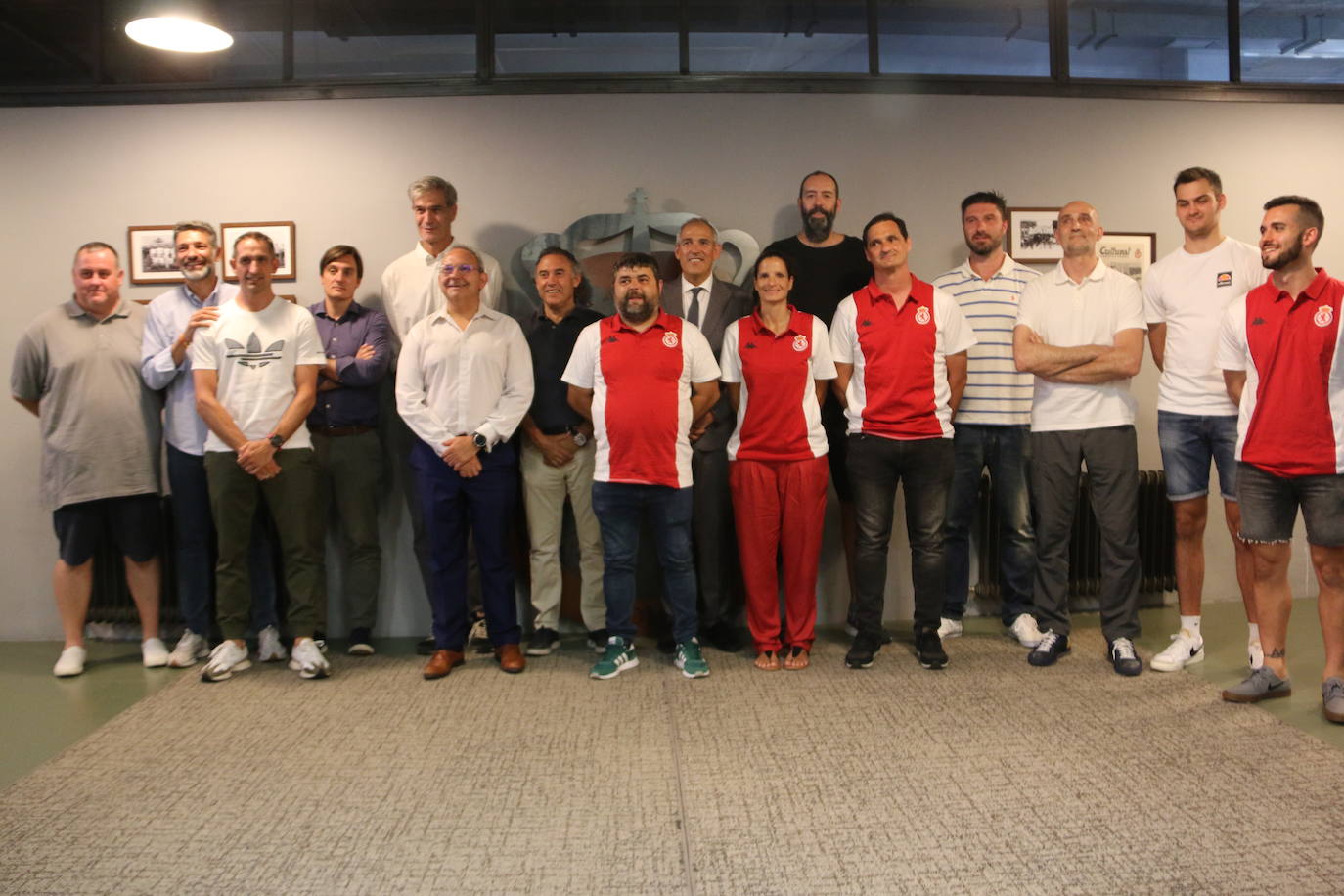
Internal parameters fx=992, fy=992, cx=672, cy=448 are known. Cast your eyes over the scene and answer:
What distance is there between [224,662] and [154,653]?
50cm

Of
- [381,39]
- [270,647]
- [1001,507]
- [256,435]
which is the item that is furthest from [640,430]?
[381,39]

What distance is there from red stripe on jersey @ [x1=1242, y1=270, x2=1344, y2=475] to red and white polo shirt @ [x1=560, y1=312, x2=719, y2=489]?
6.34ft

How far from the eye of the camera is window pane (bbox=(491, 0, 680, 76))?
466 centimetres

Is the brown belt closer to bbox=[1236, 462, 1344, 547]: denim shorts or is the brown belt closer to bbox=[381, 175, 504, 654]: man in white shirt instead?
bbox=[381, 175, 504, 654]: man in white shirt

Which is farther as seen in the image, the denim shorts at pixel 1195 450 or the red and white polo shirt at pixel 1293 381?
the denim shorts at pixel 1195 450

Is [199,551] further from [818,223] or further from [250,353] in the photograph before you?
[818,223]

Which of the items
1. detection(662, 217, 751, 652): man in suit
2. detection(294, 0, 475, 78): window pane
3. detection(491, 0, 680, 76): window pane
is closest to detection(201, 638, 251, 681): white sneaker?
detection(662, 217, 751, 652): man in suit

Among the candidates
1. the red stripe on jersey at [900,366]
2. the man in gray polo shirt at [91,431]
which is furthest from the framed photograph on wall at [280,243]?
the red stripe on jersey at [900,366]

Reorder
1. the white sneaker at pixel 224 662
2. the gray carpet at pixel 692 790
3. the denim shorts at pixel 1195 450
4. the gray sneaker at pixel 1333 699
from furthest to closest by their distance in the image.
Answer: the white sneaker at pixel 224 662 < the denim shorts at pixel 1195 450 < the gray sneaker at pixel 1333 699 < the gray carpet at pixel 692 790

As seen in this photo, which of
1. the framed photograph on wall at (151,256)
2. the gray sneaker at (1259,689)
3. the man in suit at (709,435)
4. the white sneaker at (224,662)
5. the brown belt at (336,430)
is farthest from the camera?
the framed photograph on wall at (151,256)

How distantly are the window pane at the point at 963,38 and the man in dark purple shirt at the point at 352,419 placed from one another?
8.88 feet

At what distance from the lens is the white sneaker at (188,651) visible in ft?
13.7

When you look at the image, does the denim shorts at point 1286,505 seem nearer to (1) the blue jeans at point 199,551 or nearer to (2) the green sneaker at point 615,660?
(2) the green sneaker at point 615,660

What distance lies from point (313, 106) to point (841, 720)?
3614 mm
